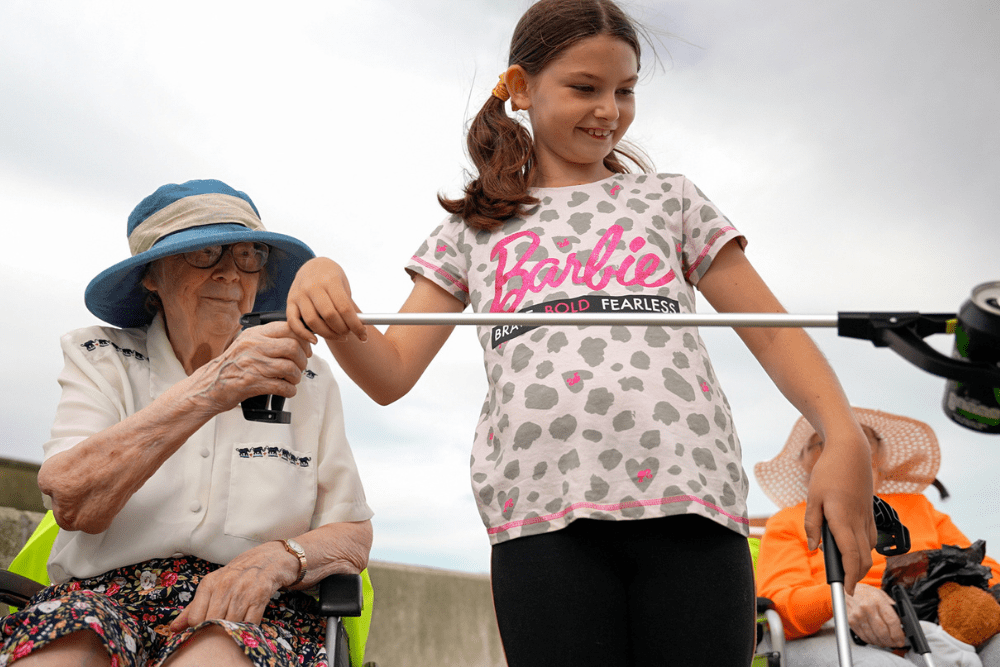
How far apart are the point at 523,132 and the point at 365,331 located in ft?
1.60

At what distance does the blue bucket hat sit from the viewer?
1.66m

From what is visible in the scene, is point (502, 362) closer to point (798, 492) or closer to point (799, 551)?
point (799, 551)

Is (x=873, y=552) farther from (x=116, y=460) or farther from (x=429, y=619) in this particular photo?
A: (x=429, y=619)

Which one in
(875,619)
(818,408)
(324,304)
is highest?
(324,304)

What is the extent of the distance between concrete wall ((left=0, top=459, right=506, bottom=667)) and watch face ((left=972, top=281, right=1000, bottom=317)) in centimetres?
312

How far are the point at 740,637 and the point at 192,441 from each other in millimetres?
1010

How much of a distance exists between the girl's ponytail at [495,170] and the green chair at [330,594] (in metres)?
0.66

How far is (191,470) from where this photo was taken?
61.7 inches

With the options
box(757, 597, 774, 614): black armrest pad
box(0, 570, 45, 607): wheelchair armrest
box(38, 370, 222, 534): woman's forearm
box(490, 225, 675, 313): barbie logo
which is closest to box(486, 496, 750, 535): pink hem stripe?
box(490, 225, 675, 313): barbie logo

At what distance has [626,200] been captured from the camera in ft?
4.28

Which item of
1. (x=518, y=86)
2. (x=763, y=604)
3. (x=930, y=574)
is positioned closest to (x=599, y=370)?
(x=518, y=86)

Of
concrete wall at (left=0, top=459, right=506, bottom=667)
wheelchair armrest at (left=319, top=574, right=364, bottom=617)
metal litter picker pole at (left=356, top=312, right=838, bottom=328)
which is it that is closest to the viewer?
metal litter picker pole at (left=356, top=312, right=838, bottom=328)

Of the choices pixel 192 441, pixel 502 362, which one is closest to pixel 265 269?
pixel 192 441

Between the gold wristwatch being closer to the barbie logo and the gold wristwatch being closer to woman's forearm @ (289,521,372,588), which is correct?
woman's forearm @ (289,521,372,588)
